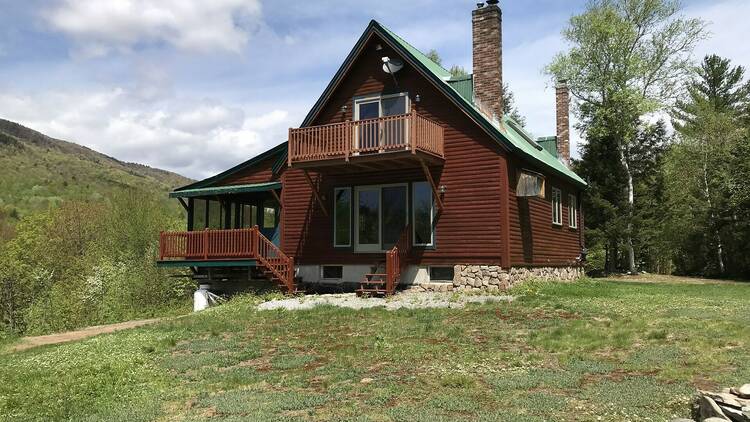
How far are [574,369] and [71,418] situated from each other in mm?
6516

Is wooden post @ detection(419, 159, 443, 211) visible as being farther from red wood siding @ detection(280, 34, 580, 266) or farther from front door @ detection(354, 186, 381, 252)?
front door @ detection(354, 186, 381, 252)

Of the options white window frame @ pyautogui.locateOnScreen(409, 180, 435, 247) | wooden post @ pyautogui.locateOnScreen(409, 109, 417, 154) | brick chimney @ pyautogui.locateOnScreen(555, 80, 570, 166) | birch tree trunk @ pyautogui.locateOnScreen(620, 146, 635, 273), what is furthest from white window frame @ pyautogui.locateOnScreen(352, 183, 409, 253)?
birch tree trunk @ pyautogui.locateOnScreen(620, 146, 635, 273)

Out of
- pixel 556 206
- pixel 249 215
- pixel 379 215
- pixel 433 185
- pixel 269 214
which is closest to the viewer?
pixel 433 185

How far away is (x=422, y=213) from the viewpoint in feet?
63.4

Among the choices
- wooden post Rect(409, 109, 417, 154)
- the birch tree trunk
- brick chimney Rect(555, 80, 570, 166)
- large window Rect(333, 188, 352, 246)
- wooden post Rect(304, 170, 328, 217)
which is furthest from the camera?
the birch tree trunk

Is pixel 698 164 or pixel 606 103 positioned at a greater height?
pixel 606 103

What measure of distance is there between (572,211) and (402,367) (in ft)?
66.0

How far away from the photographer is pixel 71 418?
7.08 metres

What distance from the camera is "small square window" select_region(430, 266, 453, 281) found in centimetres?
1872

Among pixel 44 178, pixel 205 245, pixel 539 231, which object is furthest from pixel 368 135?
pixel 44 178

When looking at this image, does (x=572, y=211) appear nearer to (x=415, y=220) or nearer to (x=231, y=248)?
(x=415, y=220)

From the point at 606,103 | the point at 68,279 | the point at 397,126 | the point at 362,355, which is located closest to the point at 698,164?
the point at 606,103

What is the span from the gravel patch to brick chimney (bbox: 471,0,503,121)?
272 inches

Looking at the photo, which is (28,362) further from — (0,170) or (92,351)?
(0,170)
